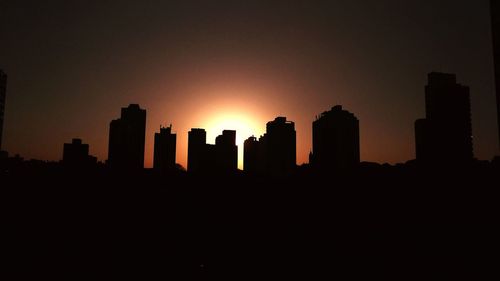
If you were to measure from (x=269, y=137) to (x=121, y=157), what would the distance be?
203 ft

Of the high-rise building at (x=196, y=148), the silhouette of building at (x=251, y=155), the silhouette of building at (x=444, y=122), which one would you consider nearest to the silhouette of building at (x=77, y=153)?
the high-rise building at (x=196, y=148)

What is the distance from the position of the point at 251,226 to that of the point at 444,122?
102860 mm

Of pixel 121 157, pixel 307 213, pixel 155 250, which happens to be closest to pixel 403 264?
pixel 307 213

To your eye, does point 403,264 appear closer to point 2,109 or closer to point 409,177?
point 409,177

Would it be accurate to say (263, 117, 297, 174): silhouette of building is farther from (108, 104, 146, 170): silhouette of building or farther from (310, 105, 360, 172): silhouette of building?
(108, 104, 146, 170): silhouette of building

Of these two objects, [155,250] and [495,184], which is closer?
[155,250]

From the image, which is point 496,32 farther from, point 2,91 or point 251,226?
point 2,91

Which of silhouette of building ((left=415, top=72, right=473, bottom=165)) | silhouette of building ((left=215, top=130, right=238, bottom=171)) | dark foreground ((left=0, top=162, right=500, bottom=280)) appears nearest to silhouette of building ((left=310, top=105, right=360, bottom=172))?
silhouette of building ((left=415, top=72, right=473, bottom=165))

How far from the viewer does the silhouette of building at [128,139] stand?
14538 centimetres

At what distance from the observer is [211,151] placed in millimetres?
176000

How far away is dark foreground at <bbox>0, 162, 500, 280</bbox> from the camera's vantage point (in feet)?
136

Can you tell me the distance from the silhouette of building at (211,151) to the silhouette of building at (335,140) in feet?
130

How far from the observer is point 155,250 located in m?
47.0

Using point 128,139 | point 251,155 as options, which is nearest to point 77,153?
point 128,139
